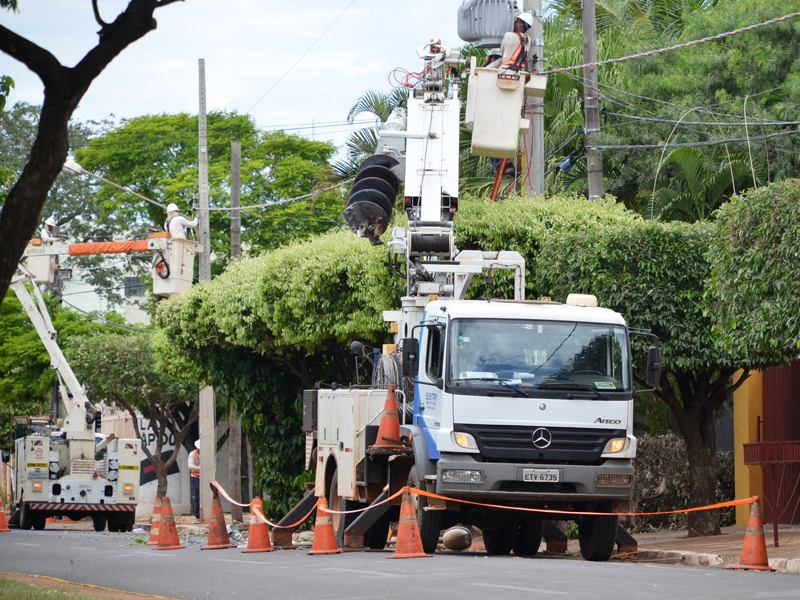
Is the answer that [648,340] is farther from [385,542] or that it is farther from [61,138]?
[61,138]

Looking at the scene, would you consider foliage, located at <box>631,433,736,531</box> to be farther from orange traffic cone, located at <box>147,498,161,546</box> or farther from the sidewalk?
orange traffic cone, located at <box>147,498,161,546</box>

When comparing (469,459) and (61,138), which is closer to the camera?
(61,138)

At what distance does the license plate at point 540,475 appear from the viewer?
42.7 feet

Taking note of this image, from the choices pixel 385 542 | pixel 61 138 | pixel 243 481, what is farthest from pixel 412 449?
pixel 243 481

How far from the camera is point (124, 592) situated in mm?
11289

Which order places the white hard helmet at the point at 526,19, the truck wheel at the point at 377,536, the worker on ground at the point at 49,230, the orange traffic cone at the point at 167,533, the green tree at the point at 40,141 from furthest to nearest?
the worker on ground at the point at 49,230 → the white hard helmet at the point at 526,19 → the orange traffic cone at the point at 167,533 → the truck wheel at the point at 377,536 → the green tree at the point at 40,141

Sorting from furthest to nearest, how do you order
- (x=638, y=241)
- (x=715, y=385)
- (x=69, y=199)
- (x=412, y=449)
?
(x=69, y=199)
(x=715, y=385)
(x=638, y=241)
(x=412, y=449)

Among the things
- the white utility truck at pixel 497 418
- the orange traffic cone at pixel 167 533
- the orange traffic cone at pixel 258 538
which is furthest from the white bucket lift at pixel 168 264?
the white utility truck at pixel 497 418

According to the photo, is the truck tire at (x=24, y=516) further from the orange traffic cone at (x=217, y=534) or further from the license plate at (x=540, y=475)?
the license plate at (x=540, y=475)

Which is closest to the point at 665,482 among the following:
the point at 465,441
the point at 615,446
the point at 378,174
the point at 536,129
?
the point at 536,129

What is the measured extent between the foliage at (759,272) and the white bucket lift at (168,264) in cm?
1399

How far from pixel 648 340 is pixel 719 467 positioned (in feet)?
21.2

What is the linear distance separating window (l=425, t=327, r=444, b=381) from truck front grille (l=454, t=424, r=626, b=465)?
83cm

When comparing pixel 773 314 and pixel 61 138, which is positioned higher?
pixel 61 138
